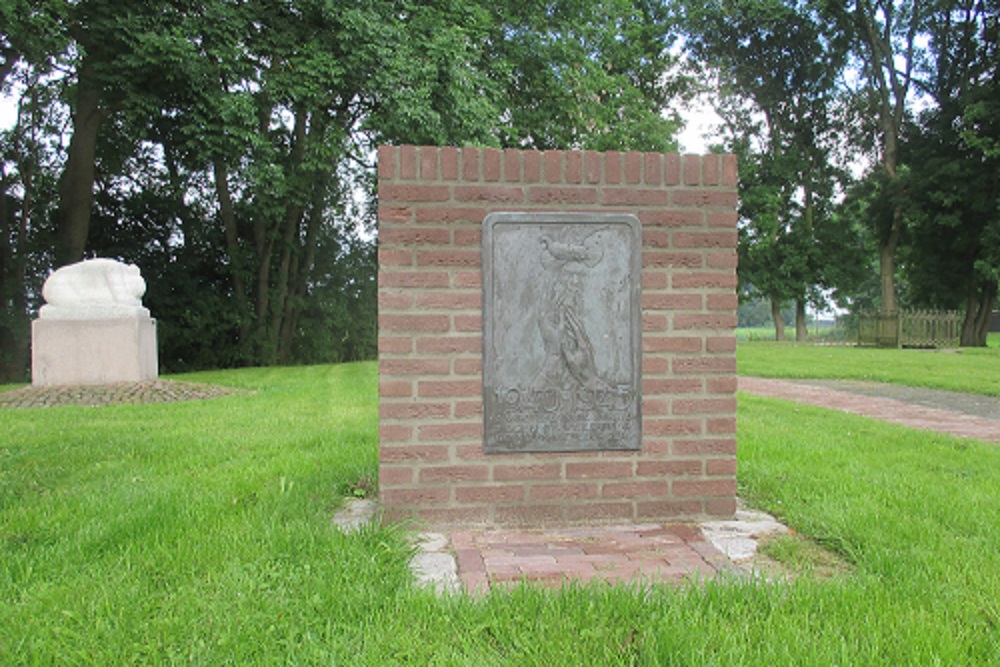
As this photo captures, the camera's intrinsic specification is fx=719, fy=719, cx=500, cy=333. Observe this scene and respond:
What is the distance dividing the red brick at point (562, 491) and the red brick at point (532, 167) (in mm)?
1423

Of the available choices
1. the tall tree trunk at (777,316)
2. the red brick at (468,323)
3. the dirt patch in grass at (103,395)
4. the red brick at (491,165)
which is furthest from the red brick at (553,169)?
the tall tree trunk at (777,316)

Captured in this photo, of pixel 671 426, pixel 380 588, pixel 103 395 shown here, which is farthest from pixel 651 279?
pixel 103 395

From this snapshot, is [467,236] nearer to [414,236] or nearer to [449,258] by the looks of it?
[449,258]

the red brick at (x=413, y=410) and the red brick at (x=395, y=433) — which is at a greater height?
the red brick at (x=413, y=410)

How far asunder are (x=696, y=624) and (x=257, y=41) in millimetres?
13704

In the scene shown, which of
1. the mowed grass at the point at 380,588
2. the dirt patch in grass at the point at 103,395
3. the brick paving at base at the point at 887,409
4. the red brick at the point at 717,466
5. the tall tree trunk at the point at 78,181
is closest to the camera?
the mowed grass at the point at 380,588

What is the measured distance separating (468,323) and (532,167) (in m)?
0.78

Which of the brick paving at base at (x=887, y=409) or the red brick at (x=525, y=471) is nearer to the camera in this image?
the red brick at (x=525, y=471)

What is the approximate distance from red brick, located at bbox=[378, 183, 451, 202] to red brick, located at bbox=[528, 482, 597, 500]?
1.41 meters

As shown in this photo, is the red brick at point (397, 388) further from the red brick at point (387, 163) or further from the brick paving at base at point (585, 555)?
the red brick at point (387, 163)

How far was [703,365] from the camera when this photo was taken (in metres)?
3.44

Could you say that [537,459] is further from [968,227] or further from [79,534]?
[968,227]

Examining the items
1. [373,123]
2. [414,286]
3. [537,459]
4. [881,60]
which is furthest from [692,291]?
[881,60]

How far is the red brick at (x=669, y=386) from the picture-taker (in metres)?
3.40
